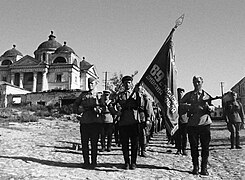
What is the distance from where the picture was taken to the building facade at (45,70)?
Answer: 61.2m

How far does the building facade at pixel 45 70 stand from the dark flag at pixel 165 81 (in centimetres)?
5429

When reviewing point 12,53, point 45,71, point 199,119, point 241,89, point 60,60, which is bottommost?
point 199,119

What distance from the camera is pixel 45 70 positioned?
61.2m

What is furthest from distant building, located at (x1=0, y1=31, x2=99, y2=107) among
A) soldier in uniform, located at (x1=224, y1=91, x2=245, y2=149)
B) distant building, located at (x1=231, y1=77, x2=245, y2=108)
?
soldier in uniform, located at (x1=224, y1=91, x2=245, y2=149)

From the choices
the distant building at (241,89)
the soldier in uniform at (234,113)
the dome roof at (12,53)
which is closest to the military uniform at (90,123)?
the soldier in uniform at (234,113)

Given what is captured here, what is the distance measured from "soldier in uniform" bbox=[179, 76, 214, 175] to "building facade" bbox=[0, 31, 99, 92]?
55.6 m

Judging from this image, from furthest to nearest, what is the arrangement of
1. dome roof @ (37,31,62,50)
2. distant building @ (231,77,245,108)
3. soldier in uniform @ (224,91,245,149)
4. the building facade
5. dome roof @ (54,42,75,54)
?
distant building @ (231,77,245,108) < dome roof @ (37,31,62,50) < dome roof @ (54,42,75,54) < the building facade < soldier in uniform @ (224,91,245,149)

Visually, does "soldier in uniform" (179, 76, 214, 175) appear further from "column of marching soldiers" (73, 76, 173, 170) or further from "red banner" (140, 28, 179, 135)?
"column of marching soldiers" (73, 76, 173, 170)

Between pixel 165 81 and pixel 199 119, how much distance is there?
1423 mm

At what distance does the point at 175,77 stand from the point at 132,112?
5.37 feet

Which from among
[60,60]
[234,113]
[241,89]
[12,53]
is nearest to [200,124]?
[234,113]

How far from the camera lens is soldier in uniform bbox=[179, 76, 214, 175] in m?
6.04

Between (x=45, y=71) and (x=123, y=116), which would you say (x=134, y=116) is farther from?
(x=45, y=71)

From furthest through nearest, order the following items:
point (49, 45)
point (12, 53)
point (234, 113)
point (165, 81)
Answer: point (12, 53) < point (49, 45) < point (234, 113) < point (165, 81)
